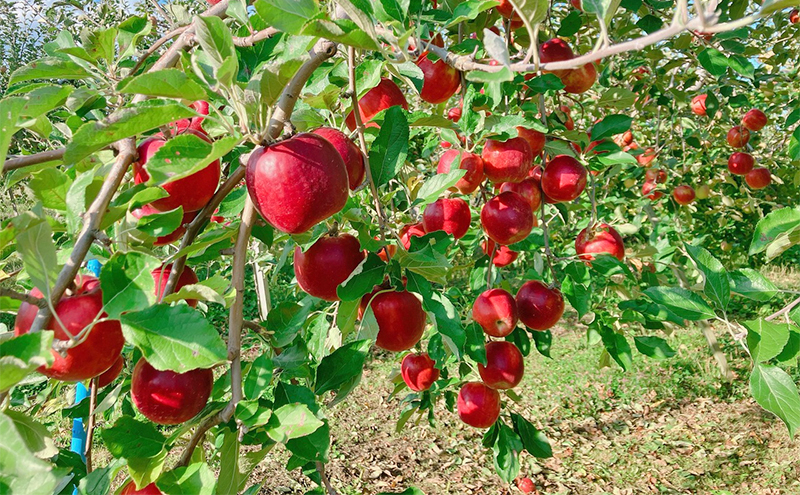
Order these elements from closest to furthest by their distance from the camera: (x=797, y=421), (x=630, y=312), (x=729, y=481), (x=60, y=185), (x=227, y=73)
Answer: (x=227, y=73) → (x=60, y=185) → (x=797, y=421) → (x=630, y=312) → (x=729, y=481)

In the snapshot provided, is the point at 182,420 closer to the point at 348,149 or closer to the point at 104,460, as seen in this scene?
the point at 348,149

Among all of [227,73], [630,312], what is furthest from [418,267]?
[630,312]

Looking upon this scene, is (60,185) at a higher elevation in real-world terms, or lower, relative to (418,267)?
higher

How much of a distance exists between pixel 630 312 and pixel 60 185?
55.4 inches

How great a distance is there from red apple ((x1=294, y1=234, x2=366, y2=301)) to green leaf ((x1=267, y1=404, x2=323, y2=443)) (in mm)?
295

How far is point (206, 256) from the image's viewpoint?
979mm

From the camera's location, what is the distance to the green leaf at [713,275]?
104 cm

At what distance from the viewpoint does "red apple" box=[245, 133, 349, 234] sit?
68 centimetres

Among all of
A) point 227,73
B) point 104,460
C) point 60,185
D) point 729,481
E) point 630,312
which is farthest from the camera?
point 104,460

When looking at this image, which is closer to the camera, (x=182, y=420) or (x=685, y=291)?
(x=182, y=420)

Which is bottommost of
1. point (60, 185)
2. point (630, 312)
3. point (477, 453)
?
point (477, 453)

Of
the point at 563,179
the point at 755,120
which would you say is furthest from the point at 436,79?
the point at 755,120

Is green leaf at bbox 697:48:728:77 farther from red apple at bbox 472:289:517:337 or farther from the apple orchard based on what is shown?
red apple at bbox 472:289:517:337

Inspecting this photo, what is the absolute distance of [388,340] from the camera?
102 centimetres
